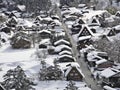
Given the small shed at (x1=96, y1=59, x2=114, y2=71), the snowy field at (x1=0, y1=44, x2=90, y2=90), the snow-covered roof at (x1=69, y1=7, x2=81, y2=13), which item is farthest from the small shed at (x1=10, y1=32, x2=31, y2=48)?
the snow-covered roof at (x1=69, y1=7, x2=81, y2=13)

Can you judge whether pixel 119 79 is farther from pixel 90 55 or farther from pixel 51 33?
pixel 51 33

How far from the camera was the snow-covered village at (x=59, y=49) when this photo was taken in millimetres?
30797

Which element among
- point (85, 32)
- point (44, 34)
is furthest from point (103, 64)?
point (44, 34)

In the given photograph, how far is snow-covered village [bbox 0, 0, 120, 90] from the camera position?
1212 inches

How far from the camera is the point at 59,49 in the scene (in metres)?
41.1

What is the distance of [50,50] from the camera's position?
41.2 m

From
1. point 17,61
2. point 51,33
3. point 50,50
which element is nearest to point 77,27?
point 51,33

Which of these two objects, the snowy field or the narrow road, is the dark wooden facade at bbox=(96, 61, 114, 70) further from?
the snowy field

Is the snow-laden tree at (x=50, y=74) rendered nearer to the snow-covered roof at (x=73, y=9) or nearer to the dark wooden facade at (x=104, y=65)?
the dark wooden facade at (x=104, y=65)

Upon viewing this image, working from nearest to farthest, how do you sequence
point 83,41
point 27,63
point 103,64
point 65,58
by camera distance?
point 103,64 → point 65,58 → point 27,63 → point 83,41

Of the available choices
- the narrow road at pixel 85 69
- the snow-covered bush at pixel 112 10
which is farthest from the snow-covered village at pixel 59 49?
the snow-covered bush at pixel 112 10

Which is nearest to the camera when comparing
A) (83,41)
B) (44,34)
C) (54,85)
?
(54,85)

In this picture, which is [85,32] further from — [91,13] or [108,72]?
[91,13]

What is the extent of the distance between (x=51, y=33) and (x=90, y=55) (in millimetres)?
13643
